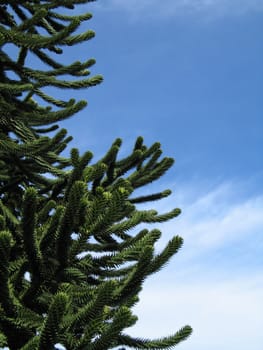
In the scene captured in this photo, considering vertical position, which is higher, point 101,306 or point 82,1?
point 82,1

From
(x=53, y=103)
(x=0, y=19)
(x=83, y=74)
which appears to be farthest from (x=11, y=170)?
(x=0, y=19)

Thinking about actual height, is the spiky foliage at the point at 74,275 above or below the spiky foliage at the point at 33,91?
below

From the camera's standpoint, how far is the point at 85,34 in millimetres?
5477

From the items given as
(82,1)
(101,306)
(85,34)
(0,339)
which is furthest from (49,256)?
(82,1)

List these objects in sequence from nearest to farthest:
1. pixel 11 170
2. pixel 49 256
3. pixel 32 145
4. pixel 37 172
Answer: pixel 49 256 → pixel 32 145 → pixel 37 172 → pixel 11 170

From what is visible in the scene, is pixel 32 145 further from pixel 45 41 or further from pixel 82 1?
pixel 82 1

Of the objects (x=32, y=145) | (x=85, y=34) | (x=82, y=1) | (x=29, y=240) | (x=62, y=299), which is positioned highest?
(x=82, y=1)

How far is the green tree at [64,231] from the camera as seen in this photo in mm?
3652

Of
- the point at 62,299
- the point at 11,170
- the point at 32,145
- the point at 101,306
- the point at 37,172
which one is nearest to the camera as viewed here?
the point at 62,299

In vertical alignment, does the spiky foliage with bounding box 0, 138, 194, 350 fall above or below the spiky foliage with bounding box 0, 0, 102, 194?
below

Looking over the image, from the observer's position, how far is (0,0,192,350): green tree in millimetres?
3652

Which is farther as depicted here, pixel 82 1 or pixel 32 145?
pixel 82 1

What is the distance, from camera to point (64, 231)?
4.05m

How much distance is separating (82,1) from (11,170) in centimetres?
241
